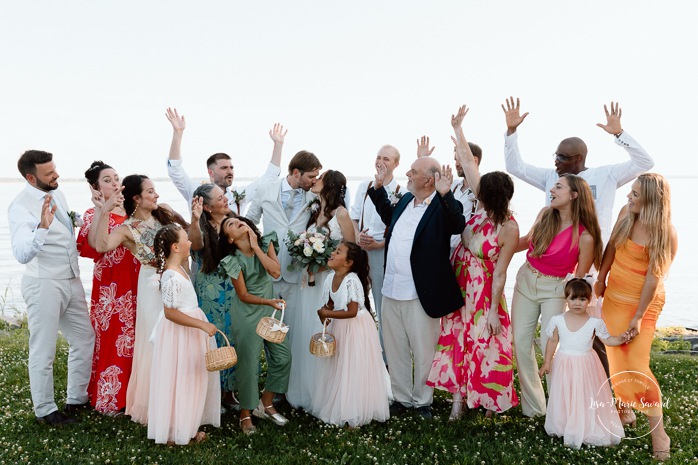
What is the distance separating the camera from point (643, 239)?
558cm

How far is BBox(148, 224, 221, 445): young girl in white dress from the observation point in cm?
567

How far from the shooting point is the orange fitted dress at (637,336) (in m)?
5.55

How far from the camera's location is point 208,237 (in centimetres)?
641

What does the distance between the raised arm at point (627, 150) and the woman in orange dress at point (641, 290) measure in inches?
32.2

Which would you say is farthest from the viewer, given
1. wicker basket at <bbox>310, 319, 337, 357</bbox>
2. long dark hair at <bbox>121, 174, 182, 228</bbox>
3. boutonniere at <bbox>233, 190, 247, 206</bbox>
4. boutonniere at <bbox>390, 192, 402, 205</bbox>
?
boutonniere at <bbox>233, 190, 247, 206</bbox>

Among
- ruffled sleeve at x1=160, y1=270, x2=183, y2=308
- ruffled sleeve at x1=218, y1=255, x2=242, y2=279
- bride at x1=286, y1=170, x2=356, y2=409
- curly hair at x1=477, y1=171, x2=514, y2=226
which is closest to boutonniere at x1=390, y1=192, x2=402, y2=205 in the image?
bride at x1=286, y1=170, x2=356, y2=409

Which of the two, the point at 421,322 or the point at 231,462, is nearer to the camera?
the point at 231,462

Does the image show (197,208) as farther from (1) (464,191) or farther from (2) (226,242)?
(1) (464,191)

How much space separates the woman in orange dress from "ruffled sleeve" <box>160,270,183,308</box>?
13.4ft

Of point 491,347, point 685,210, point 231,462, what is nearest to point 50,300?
point 231,462

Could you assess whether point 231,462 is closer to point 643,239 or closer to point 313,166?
point 313,166

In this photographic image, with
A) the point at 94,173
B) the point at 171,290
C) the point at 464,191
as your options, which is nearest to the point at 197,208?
the point at 171,290

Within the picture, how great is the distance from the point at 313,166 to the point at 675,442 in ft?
15.2

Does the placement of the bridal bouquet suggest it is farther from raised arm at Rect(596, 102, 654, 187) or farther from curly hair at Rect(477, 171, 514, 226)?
raised arm at Rect(596, 102, 654, 187)
